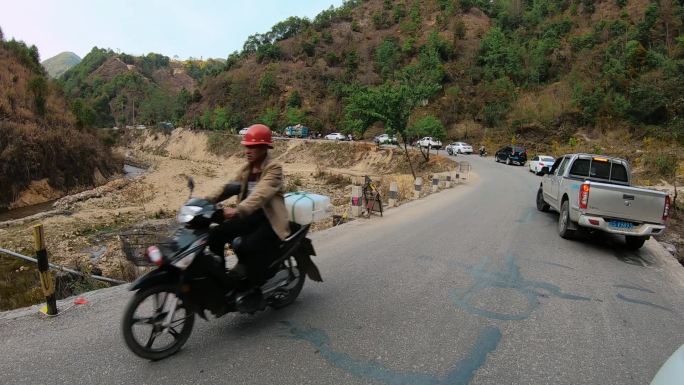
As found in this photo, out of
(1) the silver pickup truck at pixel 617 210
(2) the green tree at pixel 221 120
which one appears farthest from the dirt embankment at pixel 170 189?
(1) the silver pickup truck at pixel 617 210

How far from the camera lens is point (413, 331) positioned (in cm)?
429

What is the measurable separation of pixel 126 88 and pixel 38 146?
114495 millimetres

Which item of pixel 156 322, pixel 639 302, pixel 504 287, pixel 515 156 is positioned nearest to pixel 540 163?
pixel 515 156

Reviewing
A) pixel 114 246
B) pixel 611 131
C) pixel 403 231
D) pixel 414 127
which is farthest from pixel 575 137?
pixel 114 246

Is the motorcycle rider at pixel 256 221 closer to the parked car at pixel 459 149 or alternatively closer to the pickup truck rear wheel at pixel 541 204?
the pickup truck rear wheel at pixel 541 204

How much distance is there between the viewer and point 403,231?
9531mm

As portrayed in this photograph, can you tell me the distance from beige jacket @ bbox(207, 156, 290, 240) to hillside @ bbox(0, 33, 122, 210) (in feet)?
93.0

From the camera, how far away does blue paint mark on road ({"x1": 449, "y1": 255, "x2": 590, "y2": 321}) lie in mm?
4816

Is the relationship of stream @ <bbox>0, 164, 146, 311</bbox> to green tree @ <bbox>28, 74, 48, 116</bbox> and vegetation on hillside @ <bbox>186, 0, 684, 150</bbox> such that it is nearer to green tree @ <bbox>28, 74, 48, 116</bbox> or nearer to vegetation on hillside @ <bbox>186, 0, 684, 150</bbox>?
green tree @ <bbox>28, 74, 48, 116</bbox>

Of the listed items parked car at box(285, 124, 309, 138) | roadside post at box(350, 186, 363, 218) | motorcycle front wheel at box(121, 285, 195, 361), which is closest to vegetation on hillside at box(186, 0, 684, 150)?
parked car at box(285, 124, 309, 138)

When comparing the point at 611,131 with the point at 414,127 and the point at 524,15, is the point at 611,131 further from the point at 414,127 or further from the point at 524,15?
the point at 524,15

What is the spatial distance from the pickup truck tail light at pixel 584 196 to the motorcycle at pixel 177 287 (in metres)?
7.01

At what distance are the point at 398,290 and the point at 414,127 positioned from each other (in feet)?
138

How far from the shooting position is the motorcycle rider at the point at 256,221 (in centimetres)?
402
